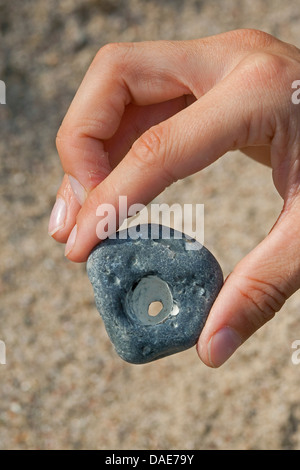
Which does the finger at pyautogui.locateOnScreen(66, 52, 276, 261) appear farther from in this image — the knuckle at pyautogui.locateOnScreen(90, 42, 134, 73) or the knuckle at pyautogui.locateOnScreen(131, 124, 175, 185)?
the knuckle at pyautogui.locateOnScreen(90, 42, 134, 73)

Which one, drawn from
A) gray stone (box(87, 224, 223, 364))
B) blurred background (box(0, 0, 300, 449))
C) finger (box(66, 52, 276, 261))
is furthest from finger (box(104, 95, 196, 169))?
blurred background (box(0, 0, 300, 449))

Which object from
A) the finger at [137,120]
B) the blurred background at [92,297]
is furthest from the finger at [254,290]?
the blurred background at [92,297]

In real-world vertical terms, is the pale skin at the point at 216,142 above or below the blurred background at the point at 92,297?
above

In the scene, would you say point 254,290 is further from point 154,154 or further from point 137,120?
point 137,120

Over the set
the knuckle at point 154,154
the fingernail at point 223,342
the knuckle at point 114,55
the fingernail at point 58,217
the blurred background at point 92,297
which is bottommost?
the blurred background at point 92,297

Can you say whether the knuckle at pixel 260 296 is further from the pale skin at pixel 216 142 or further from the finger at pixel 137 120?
the finger at pixel 137 120

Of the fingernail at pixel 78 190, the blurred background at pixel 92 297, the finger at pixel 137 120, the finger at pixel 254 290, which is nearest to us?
the finger at pixel 254 290

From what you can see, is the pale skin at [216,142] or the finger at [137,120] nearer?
the pale skin at [216,142]

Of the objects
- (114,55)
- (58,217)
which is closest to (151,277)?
(58,217)
